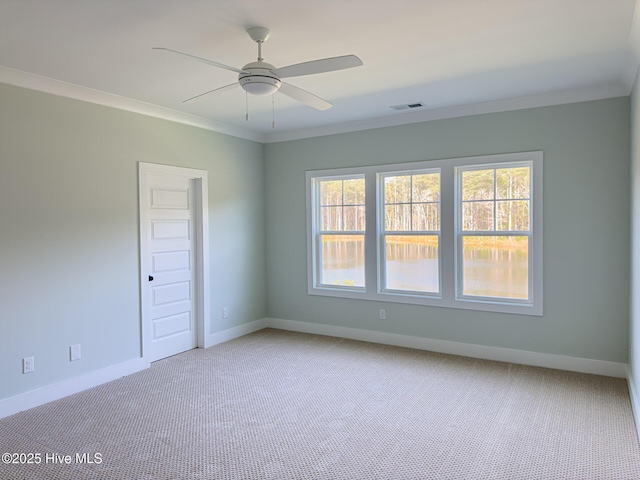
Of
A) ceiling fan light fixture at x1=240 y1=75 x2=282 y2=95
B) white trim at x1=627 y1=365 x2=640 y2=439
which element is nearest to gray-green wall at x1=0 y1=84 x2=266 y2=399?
ceiling fan light fixture at x1=240 y1=75 x2=282 y2=95

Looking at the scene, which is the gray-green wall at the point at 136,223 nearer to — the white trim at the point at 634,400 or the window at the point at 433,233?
the window at the point at 433,233

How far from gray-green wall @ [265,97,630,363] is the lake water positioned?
0.25 metres

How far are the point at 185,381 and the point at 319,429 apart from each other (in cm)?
158

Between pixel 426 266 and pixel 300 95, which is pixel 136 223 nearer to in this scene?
pixel 300 95

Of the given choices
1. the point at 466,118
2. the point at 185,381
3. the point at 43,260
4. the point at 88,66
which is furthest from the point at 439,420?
the point at 88,66

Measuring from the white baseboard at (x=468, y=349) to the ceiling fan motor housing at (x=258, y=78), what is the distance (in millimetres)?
3431

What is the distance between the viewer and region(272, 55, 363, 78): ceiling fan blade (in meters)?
2.42

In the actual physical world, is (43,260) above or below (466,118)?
below

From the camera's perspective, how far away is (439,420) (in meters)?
3.20

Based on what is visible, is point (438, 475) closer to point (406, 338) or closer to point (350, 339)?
point (406, 338)

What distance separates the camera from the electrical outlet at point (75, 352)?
12.5ft

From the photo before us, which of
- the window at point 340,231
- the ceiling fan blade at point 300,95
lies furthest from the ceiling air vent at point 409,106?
the ceiling fan blade at point 300,95

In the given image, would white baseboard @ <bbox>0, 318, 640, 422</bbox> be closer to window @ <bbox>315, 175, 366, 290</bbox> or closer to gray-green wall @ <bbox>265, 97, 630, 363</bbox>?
gray-green wall @ <bbox>265, 97, 630, 363</bbox>

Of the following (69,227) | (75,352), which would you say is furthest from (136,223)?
(75,352)
